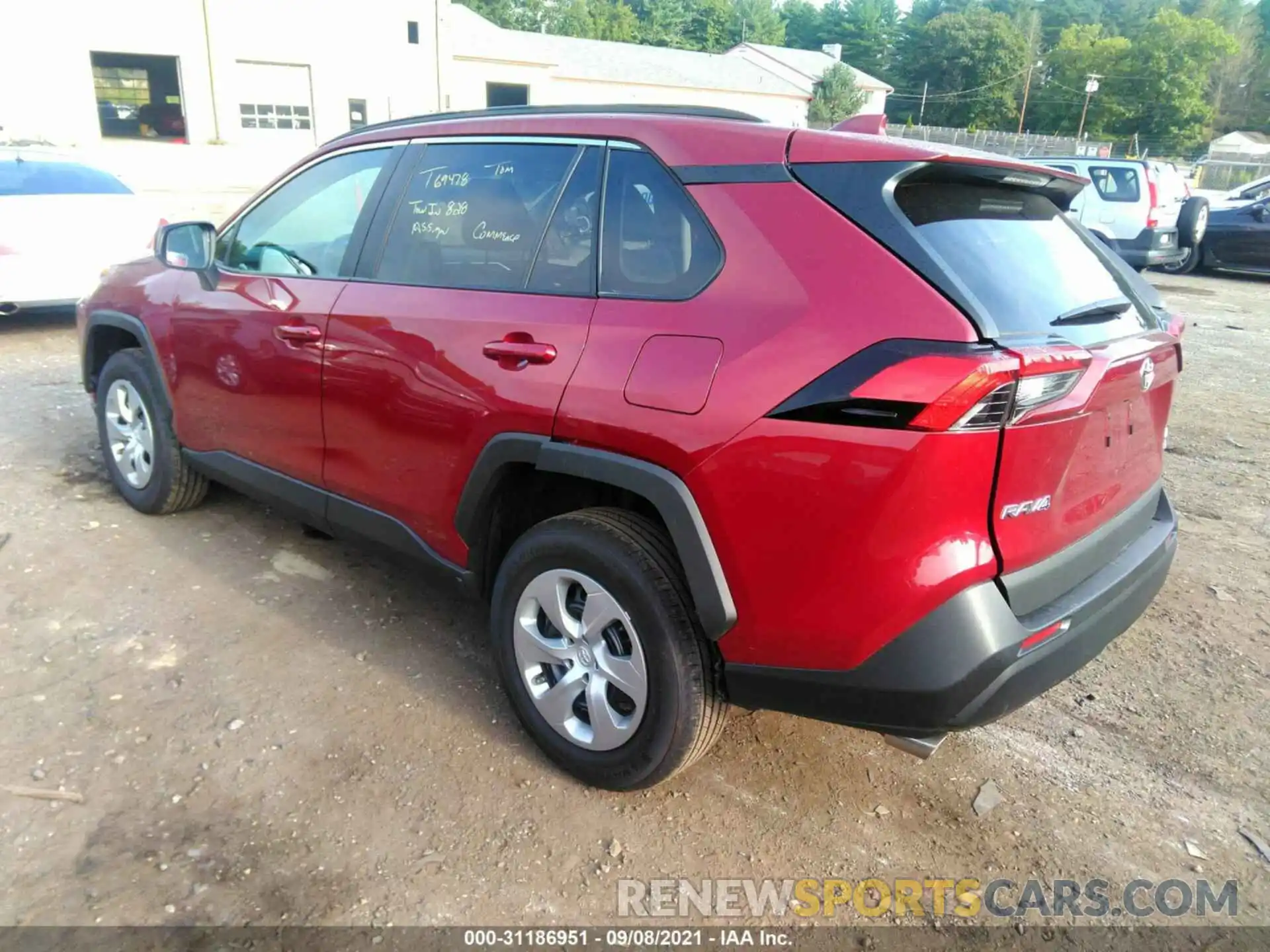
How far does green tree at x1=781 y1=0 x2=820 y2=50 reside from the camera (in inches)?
3634

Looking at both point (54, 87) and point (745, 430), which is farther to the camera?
point (54, 87)

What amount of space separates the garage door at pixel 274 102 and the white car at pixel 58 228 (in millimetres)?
21193

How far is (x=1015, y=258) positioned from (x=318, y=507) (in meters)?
2.56

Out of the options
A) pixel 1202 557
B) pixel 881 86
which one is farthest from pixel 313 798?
pixel 881 86

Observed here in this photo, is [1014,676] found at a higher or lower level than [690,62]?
lower

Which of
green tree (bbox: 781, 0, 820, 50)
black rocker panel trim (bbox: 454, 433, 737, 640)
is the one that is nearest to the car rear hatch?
black rocker panel trim (bbox: 454, 433, 737, 640)

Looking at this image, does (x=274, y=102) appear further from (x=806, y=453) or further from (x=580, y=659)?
(x=806, y=453)

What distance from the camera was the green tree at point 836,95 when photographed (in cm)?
5541

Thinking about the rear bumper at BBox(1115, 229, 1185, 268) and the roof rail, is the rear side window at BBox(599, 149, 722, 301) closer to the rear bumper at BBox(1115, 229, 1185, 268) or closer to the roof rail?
the roof rail

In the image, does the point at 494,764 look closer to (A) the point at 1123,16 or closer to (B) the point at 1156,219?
(B) the point at 1156,219

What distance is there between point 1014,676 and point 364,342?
2228mm

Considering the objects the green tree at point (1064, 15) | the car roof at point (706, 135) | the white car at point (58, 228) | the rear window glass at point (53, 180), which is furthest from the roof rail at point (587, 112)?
the green tree at point (1064, 15)

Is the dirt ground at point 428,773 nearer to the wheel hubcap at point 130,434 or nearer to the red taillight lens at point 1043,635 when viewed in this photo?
the wheel hubcap at point 130,434

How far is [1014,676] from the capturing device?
6.99ft
